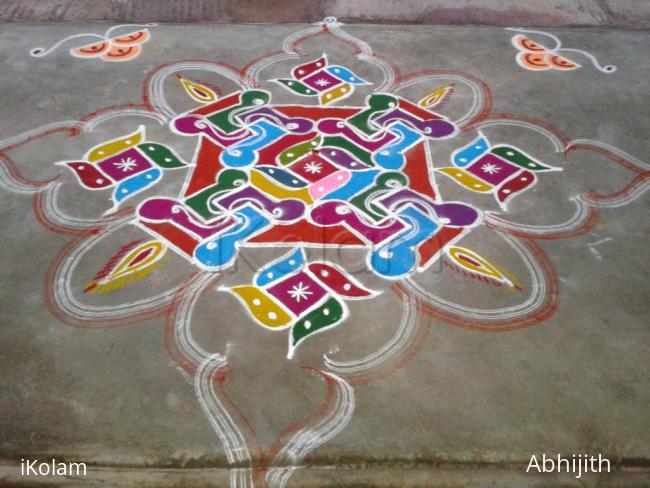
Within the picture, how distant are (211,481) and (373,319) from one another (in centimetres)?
115

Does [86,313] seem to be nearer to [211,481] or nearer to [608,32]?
[211,481]

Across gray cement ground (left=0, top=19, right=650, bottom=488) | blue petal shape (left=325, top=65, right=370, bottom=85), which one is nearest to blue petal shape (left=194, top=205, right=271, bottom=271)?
gray cement ground (left=0, top=19, right=650, bottom=488)

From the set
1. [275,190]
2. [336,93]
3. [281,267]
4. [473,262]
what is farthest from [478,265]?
[336,93]

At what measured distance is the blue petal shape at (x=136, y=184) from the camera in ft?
13.1

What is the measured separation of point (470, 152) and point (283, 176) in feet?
4.28

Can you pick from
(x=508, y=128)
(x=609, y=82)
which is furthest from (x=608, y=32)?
(x=508, y=128)

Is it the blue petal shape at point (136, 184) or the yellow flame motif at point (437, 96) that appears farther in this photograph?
the yellow flame motif at point (437, 96)

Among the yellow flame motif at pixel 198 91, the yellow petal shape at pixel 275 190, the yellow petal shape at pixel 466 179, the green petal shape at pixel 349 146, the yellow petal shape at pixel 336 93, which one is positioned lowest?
the yellow petal shape at pixel 275 190

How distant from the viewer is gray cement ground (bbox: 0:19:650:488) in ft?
9.11

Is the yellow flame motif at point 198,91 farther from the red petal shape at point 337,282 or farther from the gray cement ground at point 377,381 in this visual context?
the red petal shape at point 337,282

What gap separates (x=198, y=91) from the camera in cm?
485

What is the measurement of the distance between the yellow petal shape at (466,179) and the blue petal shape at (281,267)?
1209 millimetres

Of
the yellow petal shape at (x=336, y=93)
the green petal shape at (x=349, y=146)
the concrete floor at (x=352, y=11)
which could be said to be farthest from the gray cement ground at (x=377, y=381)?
the concrete floor at (x=352, y=11)

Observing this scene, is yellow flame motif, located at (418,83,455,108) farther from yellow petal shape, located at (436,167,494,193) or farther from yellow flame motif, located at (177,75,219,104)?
yellow flame motif, located at (177,75,219,104)
